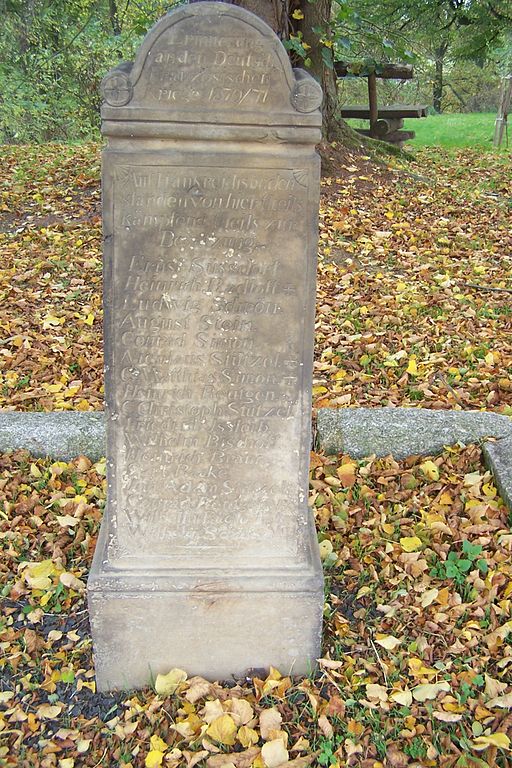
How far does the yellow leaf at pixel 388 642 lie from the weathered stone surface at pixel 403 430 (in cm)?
124

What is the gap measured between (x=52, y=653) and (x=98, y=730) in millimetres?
416

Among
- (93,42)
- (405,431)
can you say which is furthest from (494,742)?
(93,42)

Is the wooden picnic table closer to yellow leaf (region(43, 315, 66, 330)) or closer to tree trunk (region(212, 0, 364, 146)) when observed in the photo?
tree trunk (region(212, 0, 364, 146))

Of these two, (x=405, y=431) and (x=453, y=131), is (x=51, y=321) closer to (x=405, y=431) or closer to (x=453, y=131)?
(x=405, y=431)

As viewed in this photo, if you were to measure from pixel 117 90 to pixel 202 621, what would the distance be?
192 centimetres

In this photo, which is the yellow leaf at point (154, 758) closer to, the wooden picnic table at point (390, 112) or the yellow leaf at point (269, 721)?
the yellow leaf at point (269, 721)

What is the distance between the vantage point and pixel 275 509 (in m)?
2.65

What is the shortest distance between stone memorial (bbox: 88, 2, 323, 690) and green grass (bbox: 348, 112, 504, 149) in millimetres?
12769

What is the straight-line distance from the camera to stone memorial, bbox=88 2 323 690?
2.16m

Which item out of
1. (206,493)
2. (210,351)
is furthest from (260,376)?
(206,493)

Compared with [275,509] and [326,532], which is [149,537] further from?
[326,532]

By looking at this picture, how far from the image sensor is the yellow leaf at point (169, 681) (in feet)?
8.92

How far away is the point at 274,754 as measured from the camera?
7.93ft

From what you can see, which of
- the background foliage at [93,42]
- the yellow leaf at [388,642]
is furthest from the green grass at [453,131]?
the yellow leaf at [388,642]
